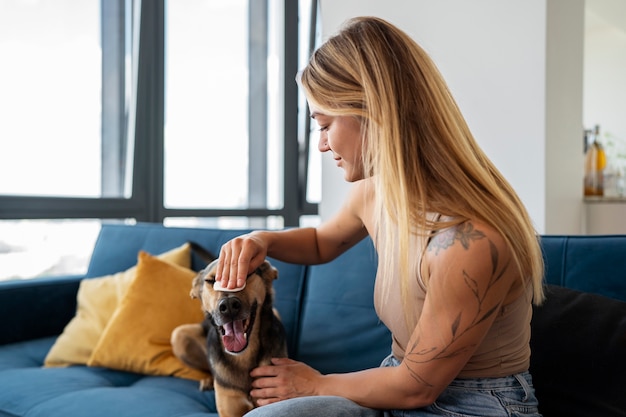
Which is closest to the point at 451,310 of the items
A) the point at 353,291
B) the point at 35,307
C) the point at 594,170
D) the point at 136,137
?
the point at 353,291

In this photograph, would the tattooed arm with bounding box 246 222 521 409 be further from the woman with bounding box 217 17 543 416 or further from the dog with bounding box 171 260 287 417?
the dog with bounding box 171 260 287 417

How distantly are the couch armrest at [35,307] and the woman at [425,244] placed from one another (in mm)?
1661

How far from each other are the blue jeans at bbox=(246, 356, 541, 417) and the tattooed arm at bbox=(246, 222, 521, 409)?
4 centimetres

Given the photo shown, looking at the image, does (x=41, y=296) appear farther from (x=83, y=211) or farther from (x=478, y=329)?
(x=478, y=329)

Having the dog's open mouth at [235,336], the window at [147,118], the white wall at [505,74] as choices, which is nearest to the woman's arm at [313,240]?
the dog's open mouth at [235,336]

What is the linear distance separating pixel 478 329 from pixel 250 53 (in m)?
4.42

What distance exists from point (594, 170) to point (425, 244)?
2357mm

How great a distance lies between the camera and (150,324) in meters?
2.22

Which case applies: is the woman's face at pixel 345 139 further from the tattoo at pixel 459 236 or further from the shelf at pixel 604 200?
the shelf at pixel 604 200

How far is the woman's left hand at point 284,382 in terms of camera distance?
4.28 feet

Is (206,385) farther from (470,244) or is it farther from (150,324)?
(470,244)

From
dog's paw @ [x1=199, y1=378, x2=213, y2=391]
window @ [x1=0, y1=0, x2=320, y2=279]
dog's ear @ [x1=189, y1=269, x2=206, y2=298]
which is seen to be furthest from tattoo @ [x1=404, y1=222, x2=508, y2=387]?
window @ [x1=0, y1=0, x2=320, y2=279]

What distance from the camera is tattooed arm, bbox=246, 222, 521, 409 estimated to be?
3.73 feet

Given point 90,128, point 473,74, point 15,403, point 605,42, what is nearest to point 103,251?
point 15,403
